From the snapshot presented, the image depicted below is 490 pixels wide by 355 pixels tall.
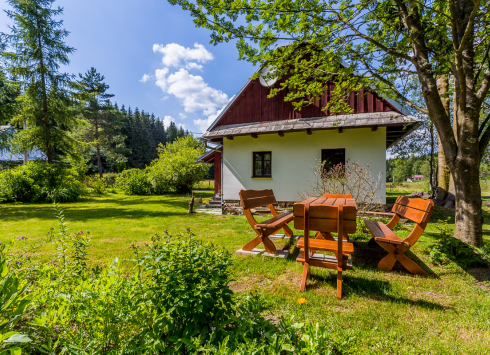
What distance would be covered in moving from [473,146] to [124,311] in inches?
207

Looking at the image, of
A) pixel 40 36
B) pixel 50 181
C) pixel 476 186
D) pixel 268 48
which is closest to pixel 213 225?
pixel 268 48

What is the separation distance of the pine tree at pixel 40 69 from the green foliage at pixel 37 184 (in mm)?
1080

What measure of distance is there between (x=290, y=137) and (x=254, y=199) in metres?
5.19

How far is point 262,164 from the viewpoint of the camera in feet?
30.9

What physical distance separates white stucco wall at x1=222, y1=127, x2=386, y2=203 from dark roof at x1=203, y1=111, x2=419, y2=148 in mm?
463

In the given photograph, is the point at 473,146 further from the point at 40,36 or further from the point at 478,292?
the point at 40,36

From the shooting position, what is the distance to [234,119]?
10125 mm

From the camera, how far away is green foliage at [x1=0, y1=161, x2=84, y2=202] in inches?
504

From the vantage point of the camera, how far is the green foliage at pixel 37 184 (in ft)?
42.0

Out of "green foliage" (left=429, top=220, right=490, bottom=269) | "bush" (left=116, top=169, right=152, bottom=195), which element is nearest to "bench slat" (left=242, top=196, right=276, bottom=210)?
"green foliage" (left=429, top=220, right=490, bottom=269)

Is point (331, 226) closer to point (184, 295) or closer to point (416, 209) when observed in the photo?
point (416, 209)

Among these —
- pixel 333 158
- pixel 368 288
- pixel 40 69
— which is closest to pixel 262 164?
pixel 333 158

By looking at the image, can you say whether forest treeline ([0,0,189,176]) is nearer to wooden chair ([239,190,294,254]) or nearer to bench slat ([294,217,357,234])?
wooden chair ([239,190,294,254])

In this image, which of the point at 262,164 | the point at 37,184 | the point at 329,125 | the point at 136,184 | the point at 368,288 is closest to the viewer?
the point at 368,288
